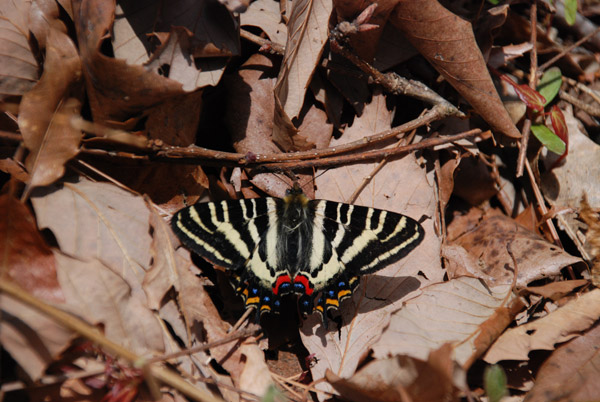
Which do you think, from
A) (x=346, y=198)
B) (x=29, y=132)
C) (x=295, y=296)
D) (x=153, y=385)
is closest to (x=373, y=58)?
(x=346, y=198)

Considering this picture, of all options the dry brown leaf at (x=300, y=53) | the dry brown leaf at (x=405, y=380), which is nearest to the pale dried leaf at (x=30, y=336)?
the dry brown leaf at (x=405, y=380)

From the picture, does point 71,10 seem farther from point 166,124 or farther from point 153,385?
point 153,385

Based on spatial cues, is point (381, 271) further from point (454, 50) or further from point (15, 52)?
point (15, 52)

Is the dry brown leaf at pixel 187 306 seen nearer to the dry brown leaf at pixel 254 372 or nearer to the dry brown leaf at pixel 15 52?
the dry brown leaf at pixel 254 372

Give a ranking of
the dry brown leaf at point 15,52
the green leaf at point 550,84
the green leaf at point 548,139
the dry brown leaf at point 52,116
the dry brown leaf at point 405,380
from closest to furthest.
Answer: the dry brown leaf at point 405,380 < the dry brown leaf at point 52,116 < the dry brown leaf at point 15,52 < the green leaf at point 548,139 < the green leaf at point 550,84

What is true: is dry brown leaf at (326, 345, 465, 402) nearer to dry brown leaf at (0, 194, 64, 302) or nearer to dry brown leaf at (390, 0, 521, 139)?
dry brown leaf at (0, 194, 64, 302)

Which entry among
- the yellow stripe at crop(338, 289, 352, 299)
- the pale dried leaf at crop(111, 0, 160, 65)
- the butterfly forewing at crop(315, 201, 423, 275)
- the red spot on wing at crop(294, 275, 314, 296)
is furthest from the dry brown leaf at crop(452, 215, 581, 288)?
the pale dried leaf at crop(111, 0, 160, 65)

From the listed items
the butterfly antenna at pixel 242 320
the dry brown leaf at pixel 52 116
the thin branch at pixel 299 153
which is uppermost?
the dry brown leaf at pixel 52 116

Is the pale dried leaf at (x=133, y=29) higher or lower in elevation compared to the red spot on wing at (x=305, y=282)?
higher
